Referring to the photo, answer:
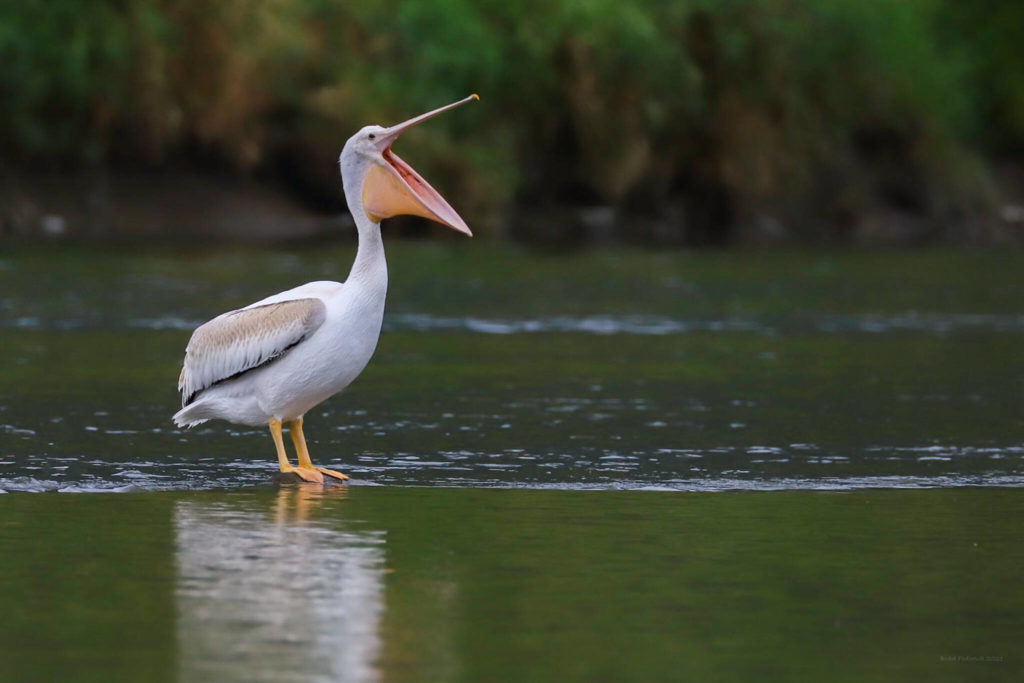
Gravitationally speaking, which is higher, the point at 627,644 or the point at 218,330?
the point at 218,330

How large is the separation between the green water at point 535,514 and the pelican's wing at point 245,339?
48cm

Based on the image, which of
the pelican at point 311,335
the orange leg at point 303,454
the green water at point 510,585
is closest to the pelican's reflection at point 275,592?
the green water at point 510,585

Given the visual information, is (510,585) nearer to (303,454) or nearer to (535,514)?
(535,514)

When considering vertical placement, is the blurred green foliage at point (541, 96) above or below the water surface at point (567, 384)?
above

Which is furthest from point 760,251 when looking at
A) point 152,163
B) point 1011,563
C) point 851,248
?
point 1011,563

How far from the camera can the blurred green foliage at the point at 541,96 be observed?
37625 mm

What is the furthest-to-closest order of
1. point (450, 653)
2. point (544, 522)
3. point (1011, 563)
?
1. point (544, 522)
2. point (1011, 563)
3. point (450, 653)

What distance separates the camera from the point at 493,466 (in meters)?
9.84

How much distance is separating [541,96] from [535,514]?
1435 inches

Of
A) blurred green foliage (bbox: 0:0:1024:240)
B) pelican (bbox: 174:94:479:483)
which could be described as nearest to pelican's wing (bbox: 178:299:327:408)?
pelican (bbox: 174:94:479:483)

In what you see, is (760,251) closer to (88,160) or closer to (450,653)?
(88,160)

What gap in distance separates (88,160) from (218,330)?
29.6 meters

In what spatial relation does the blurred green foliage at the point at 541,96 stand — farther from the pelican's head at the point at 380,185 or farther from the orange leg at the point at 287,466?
the orange leg at the point at 287,466

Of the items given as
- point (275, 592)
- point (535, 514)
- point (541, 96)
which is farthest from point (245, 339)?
point (541, 96)
